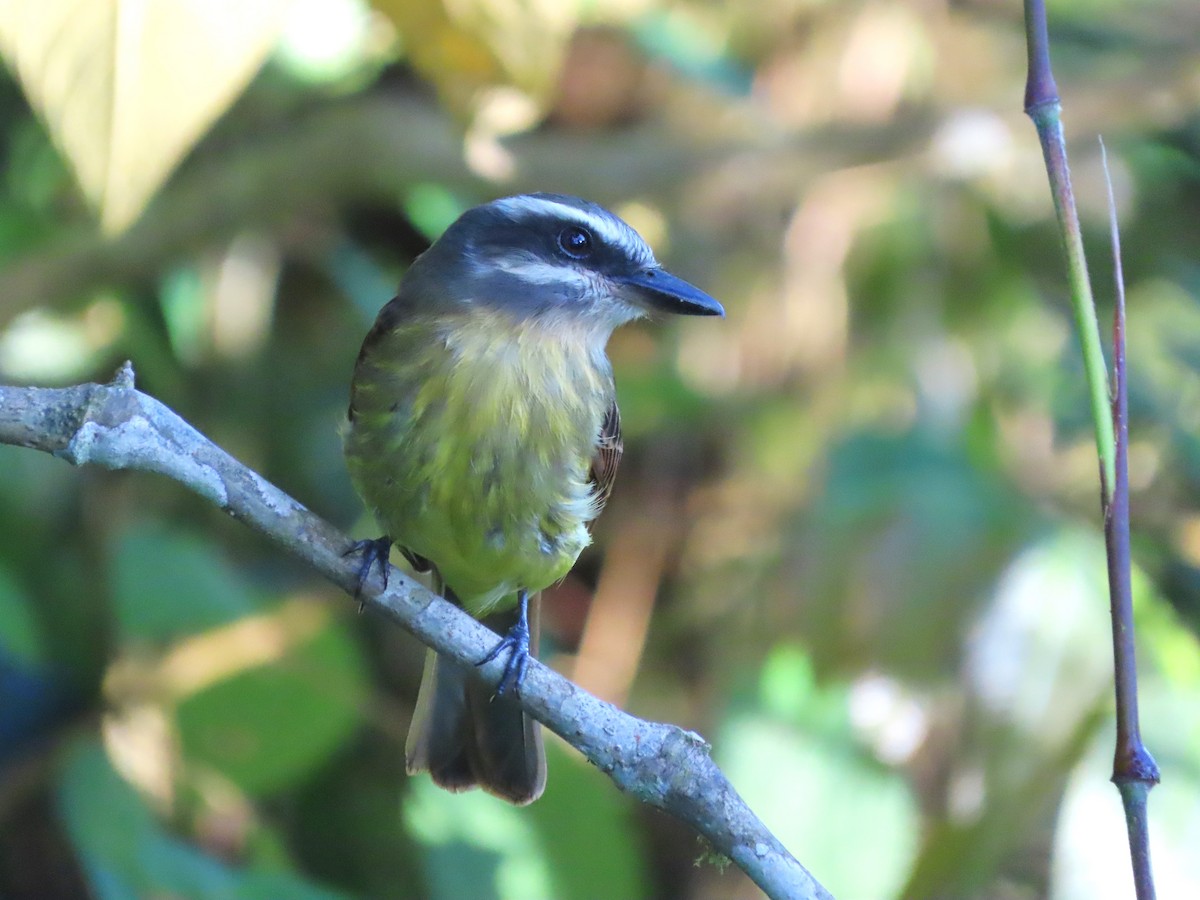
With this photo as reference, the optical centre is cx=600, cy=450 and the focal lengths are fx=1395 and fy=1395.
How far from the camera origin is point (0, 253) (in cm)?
288

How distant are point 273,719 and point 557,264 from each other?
1169mm

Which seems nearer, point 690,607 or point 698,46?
point 698,46

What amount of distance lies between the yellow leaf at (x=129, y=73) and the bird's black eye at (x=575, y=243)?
0.73m

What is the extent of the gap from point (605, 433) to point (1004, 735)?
967 millimetres

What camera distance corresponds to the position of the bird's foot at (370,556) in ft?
5.32

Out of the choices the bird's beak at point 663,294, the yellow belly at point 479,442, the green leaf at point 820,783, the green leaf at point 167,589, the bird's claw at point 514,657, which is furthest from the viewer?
the green leaf at point 167,589

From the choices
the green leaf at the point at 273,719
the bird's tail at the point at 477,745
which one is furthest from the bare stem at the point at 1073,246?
the green leaf at the point at 273,719

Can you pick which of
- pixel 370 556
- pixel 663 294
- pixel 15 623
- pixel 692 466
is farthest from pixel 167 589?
pixel 692 466

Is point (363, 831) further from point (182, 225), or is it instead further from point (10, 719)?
point (182, 225)

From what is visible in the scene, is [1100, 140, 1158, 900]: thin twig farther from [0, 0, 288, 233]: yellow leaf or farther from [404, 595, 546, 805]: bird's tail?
[404, 595, 546, 805]: bird's tail

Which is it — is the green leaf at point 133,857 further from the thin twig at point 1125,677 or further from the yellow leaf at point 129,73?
the thin twig at point 1125,677

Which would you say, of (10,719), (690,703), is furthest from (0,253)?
(690,703)

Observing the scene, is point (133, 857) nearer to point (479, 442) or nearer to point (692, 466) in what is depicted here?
point (479, 442)

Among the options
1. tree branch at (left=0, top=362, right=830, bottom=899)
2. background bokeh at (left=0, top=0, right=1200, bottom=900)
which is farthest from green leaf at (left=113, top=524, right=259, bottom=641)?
tree branch at (left=0, top=362, right=830, bottom=899)
